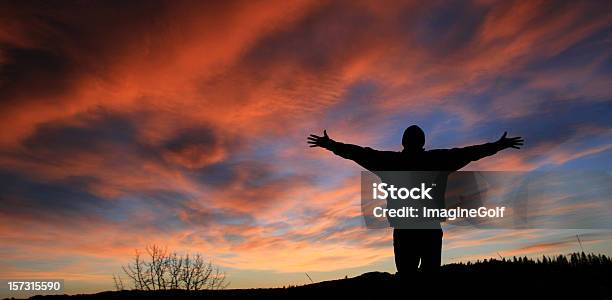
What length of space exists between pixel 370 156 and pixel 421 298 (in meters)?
2.03

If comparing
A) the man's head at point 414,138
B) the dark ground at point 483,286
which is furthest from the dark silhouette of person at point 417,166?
the dark ground at point 483,286

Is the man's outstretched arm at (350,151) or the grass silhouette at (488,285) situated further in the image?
the grass silhouette at (488,285)

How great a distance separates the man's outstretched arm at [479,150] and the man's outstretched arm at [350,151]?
109 centimetres

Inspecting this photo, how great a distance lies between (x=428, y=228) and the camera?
6414 millimetres

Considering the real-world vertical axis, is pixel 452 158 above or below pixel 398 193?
above

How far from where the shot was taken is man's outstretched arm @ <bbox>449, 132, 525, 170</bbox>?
22.2 ft

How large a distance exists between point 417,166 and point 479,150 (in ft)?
3.87

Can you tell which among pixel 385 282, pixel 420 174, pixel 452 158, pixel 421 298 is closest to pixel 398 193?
pixel 420 174

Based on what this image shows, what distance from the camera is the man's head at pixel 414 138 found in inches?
257

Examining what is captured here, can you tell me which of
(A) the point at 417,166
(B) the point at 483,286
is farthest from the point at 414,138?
(B) the point at 483,286

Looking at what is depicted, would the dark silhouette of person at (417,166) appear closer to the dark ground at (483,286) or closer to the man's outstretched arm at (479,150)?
the man's outstretched arm at (479,150)

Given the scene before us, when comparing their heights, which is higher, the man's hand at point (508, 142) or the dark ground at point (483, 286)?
the man's hand at point (508, 142)

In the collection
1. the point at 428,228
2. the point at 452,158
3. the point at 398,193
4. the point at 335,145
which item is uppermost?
the point at 335,145

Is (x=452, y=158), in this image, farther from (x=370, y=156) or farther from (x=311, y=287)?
(x=311, y=287)
